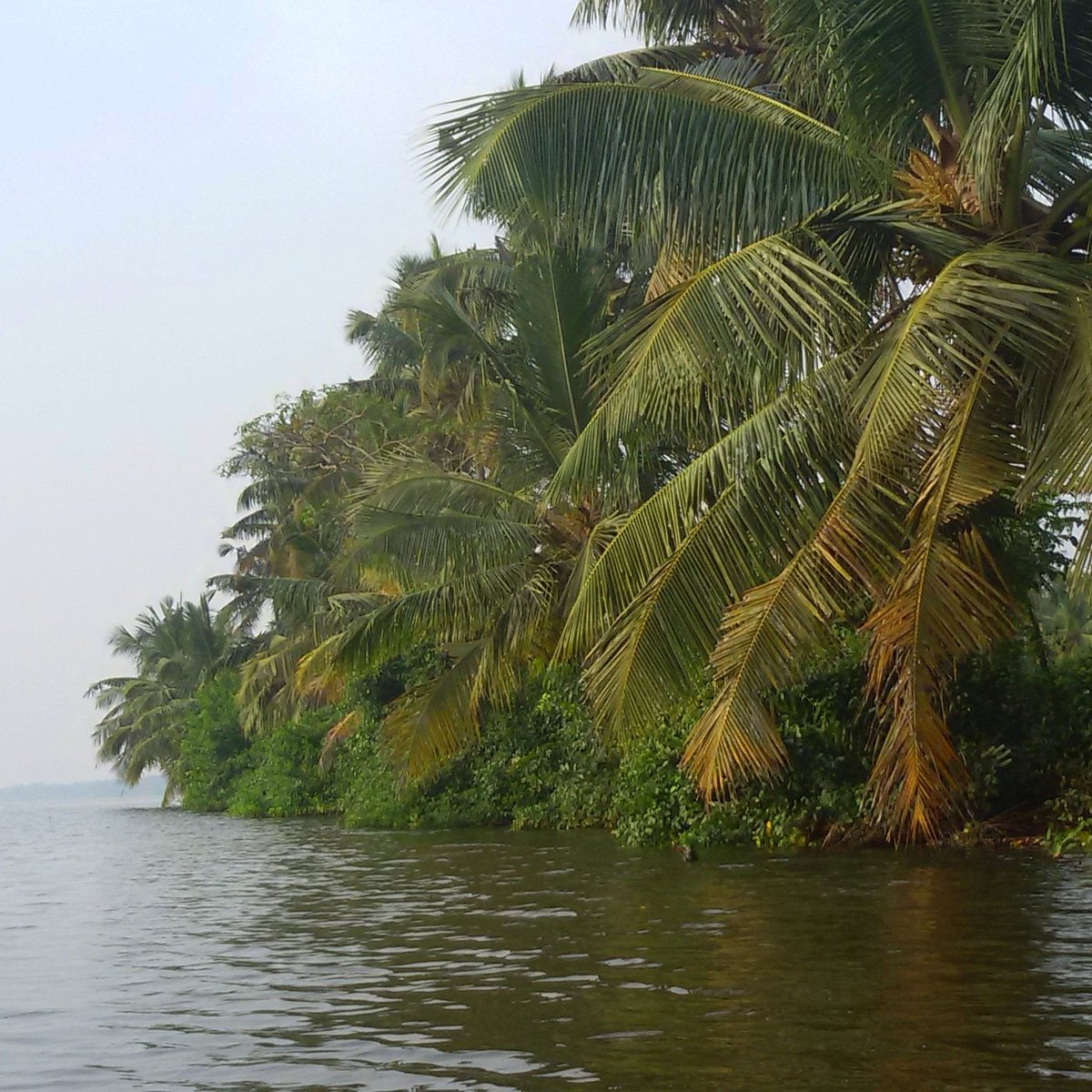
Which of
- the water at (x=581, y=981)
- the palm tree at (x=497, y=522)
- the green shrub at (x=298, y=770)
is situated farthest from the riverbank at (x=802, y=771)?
the green shrub at (x=298, y=770)

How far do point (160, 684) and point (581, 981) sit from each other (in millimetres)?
46572

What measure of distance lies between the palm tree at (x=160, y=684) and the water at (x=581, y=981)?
35.8 metres

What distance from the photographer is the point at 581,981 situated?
6.81m

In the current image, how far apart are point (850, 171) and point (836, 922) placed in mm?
6041

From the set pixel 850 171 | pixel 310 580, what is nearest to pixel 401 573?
pixel 310 580

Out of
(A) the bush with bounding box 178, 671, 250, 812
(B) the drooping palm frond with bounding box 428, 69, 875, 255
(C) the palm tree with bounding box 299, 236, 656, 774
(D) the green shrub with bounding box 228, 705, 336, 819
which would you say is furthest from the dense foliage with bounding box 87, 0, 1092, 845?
(A) the bush with bounding box 178, 671, 250, 812

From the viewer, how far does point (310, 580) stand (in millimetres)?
27125

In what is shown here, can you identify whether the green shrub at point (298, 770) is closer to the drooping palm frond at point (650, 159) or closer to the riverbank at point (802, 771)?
the riverbank at point (802, 771)

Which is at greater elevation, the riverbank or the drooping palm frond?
the drooping palm frond

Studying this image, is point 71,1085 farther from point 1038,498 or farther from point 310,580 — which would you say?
point 310,580

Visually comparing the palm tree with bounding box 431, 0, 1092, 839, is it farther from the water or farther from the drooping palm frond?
the water

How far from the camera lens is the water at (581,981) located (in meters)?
4.98

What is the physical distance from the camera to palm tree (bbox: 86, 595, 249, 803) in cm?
4866

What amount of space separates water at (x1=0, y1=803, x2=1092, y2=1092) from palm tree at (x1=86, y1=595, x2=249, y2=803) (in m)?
35.8
